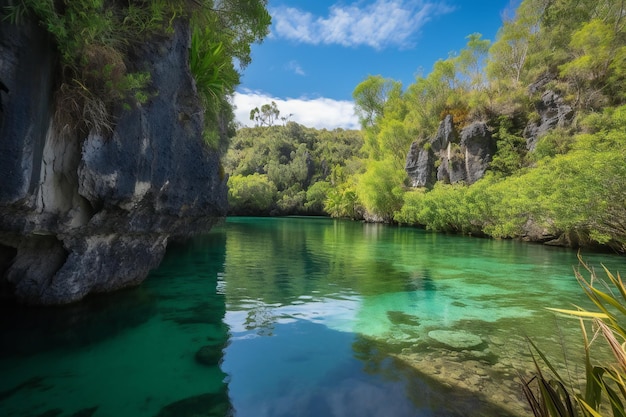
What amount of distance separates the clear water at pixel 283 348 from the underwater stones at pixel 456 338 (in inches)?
1.3

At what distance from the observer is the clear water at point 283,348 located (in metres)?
3.61

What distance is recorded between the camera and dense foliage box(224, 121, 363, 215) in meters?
59.8

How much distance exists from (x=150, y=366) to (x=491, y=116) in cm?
3419

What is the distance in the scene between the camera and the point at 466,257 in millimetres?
14812

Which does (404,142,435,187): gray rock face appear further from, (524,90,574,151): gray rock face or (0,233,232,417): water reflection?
(0,233,232,417): water reflection

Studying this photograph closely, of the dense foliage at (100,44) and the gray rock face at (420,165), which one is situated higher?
the gray rock face at (420,165)

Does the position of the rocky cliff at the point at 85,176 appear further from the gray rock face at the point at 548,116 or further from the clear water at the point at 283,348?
the gray rock face at the point at 548,116

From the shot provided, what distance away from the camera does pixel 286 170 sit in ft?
232

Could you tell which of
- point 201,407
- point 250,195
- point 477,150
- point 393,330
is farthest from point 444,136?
point 201,407

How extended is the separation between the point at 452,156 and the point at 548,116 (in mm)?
8564

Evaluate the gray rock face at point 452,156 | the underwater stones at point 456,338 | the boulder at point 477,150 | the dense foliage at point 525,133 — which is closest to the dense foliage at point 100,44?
the underwater stones at point 456,338

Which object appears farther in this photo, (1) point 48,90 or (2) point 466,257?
(2) point 466,257

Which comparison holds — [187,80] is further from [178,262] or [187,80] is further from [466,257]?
[466,257]

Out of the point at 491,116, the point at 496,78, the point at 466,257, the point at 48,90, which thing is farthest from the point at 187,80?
the point at 496,78
